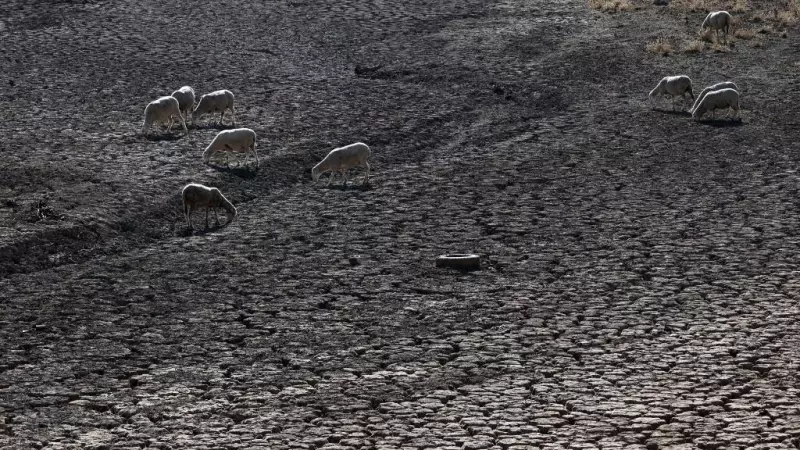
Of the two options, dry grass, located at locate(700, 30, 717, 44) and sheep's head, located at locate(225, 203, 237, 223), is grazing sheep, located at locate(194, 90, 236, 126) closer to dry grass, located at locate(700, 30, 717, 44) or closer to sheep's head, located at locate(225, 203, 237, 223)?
sheep's head, located at locate(225, 203, 237, 223)

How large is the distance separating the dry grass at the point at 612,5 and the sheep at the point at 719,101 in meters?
13.3

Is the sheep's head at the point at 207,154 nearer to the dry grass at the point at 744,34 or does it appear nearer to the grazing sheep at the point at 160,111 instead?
Result: the grazing sheep at the point at 160,111

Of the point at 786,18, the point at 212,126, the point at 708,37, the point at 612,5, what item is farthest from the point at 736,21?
the point at 212,126

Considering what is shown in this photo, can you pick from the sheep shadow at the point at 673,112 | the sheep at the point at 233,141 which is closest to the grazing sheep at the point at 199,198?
the sheep at the point at 233,141

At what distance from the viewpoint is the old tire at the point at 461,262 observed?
1870cm

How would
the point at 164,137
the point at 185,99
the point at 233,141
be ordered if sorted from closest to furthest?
the point at 233,141
the point at 164,137
the point at 185,99

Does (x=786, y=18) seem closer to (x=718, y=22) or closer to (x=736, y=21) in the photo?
(x=736, y=21)

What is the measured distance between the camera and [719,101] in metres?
28.2

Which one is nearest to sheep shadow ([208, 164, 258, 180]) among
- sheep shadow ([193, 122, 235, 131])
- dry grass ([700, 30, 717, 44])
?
sheep shadow ([193, 122, 235, 131])

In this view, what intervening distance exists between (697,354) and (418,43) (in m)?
23.1

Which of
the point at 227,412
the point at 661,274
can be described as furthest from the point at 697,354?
the point at 227,412

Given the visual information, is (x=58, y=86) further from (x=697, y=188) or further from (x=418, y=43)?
(x=697, y=188)

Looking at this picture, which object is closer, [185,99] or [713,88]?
[185,99]

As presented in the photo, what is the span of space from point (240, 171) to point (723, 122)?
9.74m
